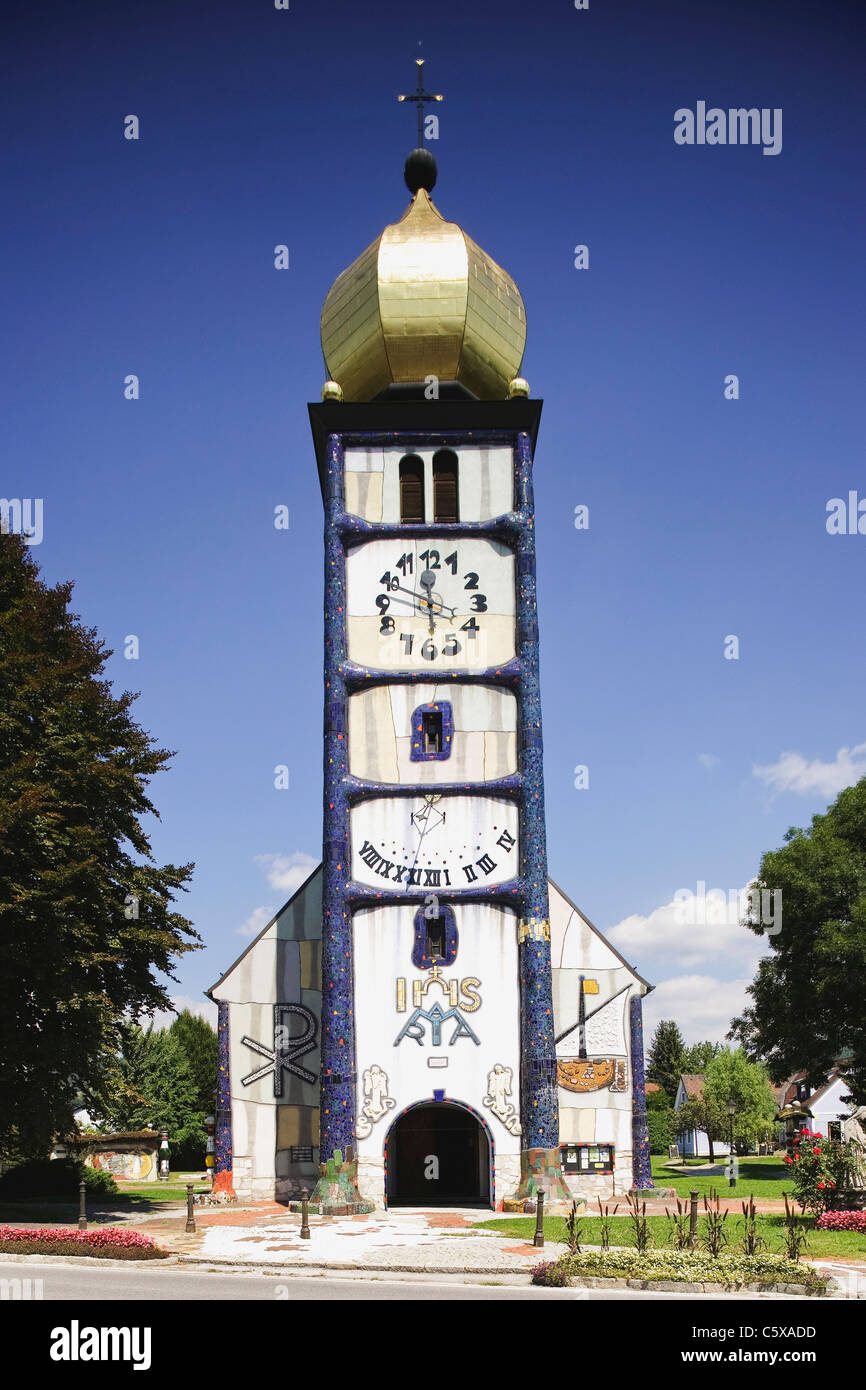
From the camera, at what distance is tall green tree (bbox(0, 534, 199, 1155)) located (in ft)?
94.5

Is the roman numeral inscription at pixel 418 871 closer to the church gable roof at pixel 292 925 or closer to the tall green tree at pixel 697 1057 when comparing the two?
the church gable roof at pixel 292 925

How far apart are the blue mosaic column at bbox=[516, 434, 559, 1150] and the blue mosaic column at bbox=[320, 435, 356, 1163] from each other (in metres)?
4.04

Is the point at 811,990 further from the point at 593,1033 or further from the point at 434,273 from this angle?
the point at 434,273

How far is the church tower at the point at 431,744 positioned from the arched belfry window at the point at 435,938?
53 mm

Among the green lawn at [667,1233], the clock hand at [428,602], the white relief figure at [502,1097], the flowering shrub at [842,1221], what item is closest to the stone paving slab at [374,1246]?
the green lawn at [667,1233]

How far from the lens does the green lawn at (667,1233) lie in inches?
794

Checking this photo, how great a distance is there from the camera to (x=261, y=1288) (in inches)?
674

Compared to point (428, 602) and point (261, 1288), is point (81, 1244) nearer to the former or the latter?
point (261, 1288)

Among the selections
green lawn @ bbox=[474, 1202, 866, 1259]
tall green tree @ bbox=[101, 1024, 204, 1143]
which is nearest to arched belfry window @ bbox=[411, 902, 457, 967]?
green lawn @ bbox=[474, 1202, 866, 1259]

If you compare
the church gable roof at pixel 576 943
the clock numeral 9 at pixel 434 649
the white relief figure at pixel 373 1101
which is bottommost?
the white relief figure at pixel 373 1101

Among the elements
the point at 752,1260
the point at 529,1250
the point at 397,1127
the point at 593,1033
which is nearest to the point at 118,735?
the point at 397,1127

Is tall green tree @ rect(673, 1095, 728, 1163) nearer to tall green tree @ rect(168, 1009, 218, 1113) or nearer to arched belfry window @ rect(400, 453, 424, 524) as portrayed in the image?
tall green tree @ rect(168, 1009, 218, 1113)

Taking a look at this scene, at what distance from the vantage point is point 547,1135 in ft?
94.5

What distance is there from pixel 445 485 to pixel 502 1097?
610 inches
